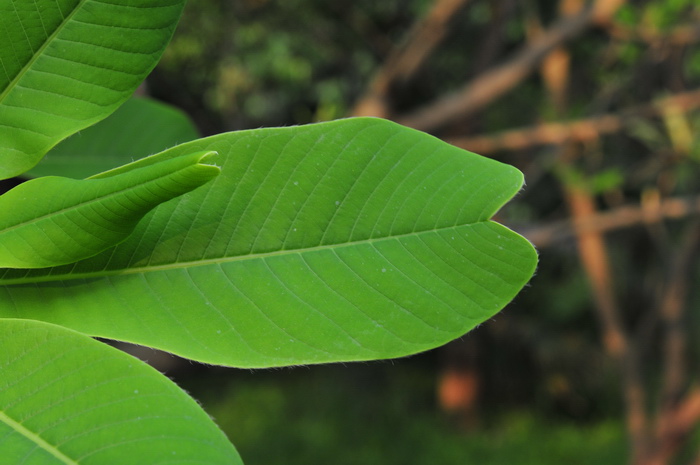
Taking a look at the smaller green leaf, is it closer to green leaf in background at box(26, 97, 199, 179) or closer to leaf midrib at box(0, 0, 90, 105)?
leaf midrib at box(0, 0, 90, 105)

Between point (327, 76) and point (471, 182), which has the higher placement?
point (327, 76)

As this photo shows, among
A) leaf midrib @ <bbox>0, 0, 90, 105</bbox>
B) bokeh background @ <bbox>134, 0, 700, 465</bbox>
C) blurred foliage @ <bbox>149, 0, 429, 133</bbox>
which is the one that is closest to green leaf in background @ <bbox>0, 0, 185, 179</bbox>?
leaf midrib @ <bbox>0, 0, 90, 105</bbox>

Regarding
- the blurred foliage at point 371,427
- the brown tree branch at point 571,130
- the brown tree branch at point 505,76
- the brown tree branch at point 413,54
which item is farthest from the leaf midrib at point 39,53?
the blurred foliage at point 371,427

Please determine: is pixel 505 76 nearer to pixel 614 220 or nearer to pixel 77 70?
pixel 614 220

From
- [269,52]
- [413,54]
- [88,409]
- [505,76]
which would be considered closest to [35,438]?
[88,409]

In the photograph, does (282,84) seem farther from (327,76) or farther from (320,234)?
(320,234)

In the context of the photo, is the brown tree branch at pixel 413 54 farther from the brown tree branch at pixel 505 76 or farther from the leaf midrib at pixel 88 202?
the leaf midrib at pixel 88 202

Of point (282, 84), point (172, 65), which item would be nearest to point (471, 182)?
point (172, 65)
